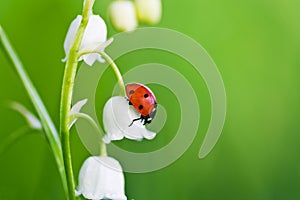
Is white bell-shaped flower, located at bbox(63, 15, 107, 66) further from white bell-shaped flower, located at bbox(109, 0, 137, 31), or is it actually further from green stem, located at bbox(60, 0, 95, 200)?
white bell-shaped flower, located at bbox(109, 0, 137, 31)

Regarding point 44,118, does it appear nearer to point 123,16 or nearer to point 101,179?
point 101,179

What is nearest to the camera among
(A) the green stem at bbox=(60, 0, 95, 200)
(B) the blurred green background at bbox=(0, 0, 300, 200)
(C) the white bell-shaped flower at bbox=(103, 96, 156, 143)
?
(A) the green stem at bbox=(60, 0, 95, 200)

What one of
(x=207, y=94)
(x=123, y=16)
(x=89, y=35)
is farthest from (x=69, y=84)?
(x=207, y=94)

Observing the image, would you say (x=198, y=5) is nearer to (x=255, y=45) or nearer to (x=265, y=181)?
(x=255, y=45)

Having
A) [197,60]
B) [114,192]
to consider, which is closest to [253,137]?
[197,60]

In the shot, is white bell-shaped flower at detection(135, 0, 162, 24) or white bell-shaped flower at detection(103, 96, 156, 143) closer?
white bell-shaped flower at detection(103, 96, 156, 143)

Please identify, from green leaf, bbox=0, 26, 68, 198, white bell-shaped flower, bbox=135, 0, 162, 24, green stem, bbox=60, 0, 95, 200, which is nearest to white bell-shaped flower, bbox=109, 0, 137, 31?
white bell-shaped flower, bbox=135, 0, 162, 24
